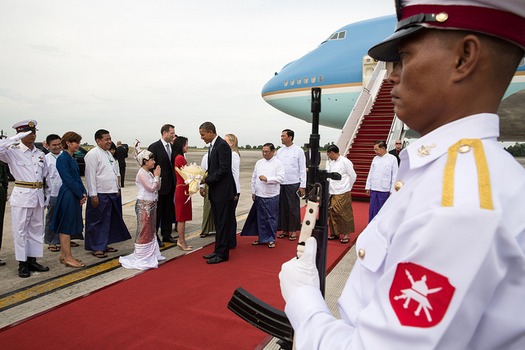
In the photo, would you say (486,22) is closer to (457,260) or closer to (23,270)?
(457,260)

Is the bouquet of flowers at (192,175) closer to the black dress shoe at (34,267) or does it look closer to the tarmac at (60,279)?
the tarmac at (60,279)

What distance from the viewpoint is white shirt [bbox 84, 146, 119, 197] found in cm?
452

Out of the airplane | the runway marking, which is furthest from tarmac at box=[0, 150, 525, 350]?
the airplane

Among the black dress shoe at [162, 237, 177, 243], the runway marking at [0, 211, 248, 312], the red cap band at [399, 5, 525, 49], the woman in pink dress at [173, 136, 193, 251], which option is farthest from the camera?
the black dress shoe at [162, 237, 177, 243]

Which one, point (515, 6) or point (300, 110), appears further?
point (300, 110)

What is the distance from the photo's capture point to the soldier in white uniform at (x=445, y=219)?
0.54m

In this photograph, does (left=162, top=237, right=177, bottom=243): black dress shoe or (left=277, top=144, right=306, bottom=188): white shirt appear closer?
(left=162, top=237, right=177, bottom=243): black dress shoe

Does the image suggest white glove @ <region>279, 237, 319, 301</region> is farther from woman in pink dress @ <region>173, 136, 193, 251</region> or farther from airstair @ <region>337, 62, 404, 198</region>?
airstair @ <region>337, 62, 404, 198</region>

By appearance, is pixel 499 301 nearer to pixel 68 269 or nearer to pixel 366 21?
pixel 68 269

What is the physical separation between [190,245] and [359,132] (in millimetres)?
7719

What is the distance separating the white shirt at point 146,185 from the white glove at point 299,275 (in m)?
3.83

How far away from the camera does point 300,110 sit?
45.7 feet

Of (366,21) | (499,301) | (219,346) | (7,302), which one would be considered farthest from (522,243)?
(366,21)

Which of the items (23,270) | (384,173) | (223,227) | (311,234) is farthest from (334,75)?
(311,234)
